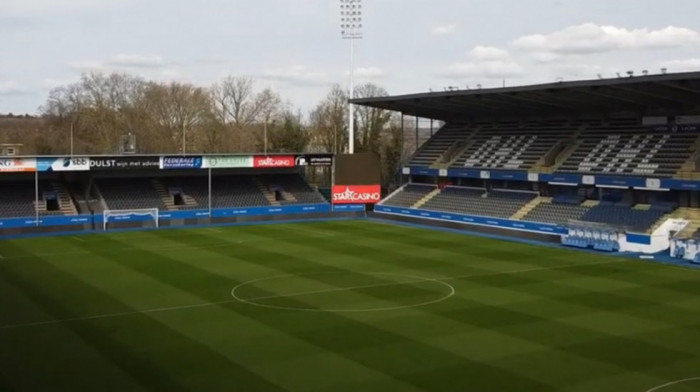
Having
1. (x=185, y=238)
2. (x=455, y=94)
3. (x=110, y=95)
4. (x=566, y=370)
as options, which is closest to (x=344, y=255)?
(x=185, y=238)

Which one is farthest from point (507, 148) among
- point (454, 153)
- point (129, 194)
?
point (129, 194)

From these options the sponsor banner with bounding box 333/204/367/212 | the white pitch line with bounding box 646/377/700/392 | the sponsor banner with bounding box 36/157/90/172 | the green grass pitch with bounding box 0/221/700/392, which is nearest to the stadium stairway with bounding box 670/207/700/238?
the green grass pitch with bounding box 0/221/700/392

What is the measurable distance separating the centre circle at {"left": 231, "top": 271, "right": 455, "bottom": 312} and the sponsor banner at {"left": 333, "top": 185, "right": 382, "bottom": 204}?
22174 mm

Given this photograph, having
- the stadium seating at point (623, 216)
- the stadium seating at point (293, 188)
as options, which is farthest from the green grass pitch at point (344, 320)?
the stadium seating at point (293, 188)

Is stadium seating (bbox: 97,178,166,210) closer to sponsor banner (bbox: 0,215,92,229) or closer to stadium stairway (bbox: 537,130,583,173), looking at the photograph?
sponsor banner (bbox: 0,215,92,229)

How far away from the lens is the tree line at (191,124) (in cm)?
7150

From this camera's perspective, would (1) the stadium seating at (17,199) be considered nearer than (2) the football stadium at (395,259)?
No

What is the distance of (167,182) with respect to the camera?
4803cm

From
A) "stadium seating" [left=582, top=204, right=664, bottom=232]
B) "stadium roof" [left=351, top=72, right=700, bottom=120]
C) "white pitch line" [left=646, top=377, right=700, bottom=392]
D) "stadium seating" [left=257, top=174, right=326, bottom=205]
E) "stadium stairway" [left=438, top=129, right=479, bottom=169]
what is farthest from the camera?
Result: "stadium seating" [left=257, top=174, right=326, bottom=205]

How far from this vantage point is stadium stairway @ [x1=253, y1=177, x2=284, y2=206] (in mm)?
49406

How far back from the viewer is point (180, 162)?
45.0 meters

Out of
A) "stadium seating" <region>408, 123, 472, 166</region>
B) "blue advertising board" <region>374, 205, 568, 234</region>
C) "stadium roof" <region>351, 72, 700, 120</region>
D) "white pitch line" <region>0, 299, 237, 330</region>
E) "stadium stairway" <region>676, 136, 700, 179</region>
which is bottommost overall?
"white pitch line" <region>0, 299, 237, 330</region>

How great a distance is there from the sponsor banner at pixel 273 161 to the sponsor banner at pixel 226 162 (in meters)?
0.48

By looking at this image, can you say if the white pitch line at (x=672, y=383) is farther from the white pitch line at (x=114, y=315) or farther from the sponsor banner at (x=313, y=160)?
the sponsor banner at (x=313, y=160)
